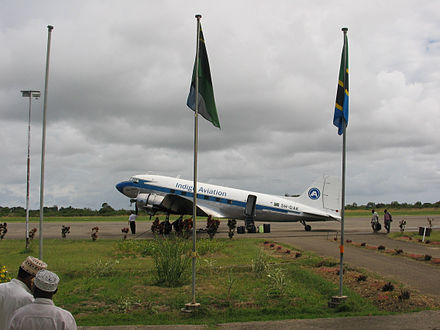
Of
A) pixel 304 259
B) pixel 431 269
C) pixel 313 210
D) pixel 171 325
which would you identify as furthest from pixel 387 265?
pixel 313 210

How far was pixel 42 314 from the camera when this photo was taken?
11.4 ft

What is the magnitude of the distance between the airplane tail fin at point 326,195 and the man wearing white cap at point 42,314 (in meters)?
27.9

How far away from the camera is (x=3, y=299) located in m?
4.02

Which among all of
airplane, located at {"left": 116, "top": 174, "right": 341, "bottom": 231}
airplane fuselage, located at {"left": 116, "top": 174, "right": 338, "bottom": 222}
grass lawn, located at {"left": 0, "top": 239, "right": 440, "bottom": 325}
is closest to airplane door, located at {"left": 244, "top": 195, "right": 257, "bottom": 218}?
airplane, located at {"left": 116, "top": 174, "right": 341, "bottom": 231}

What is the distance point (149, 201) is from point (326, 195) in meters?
12.9

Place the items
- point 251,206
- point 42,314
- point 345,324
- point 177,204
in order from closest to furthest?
point 42,314, point 345,324, point 177,204, point 251,206

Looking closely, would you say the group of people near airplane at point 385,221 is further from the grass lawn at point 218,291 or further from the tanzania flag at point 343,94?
the tanzania flag at point 343,94

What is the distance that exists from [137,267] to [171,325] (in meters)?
6.86

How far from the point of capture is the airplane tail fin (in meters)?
29.8

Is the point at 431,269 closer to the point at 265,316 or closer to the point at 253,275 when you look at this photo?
the point at 253,275

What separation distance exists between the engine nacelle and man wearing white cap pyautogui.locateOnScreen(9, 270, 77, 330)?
23439 millimetres

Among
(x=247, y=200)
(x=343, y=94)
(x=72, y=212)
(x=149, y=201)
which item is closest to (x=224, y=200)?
(x=247, y=200)

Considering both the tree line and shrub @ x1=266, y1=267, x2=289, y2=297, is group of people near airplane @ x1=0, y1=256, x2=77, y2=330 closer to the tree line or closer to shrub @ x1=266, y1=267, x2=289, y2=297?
shrub @ x1=266, y1=267, x2=289, y2=297

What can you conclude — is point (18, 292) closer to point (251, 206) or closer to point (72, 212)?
point (251, 206)
